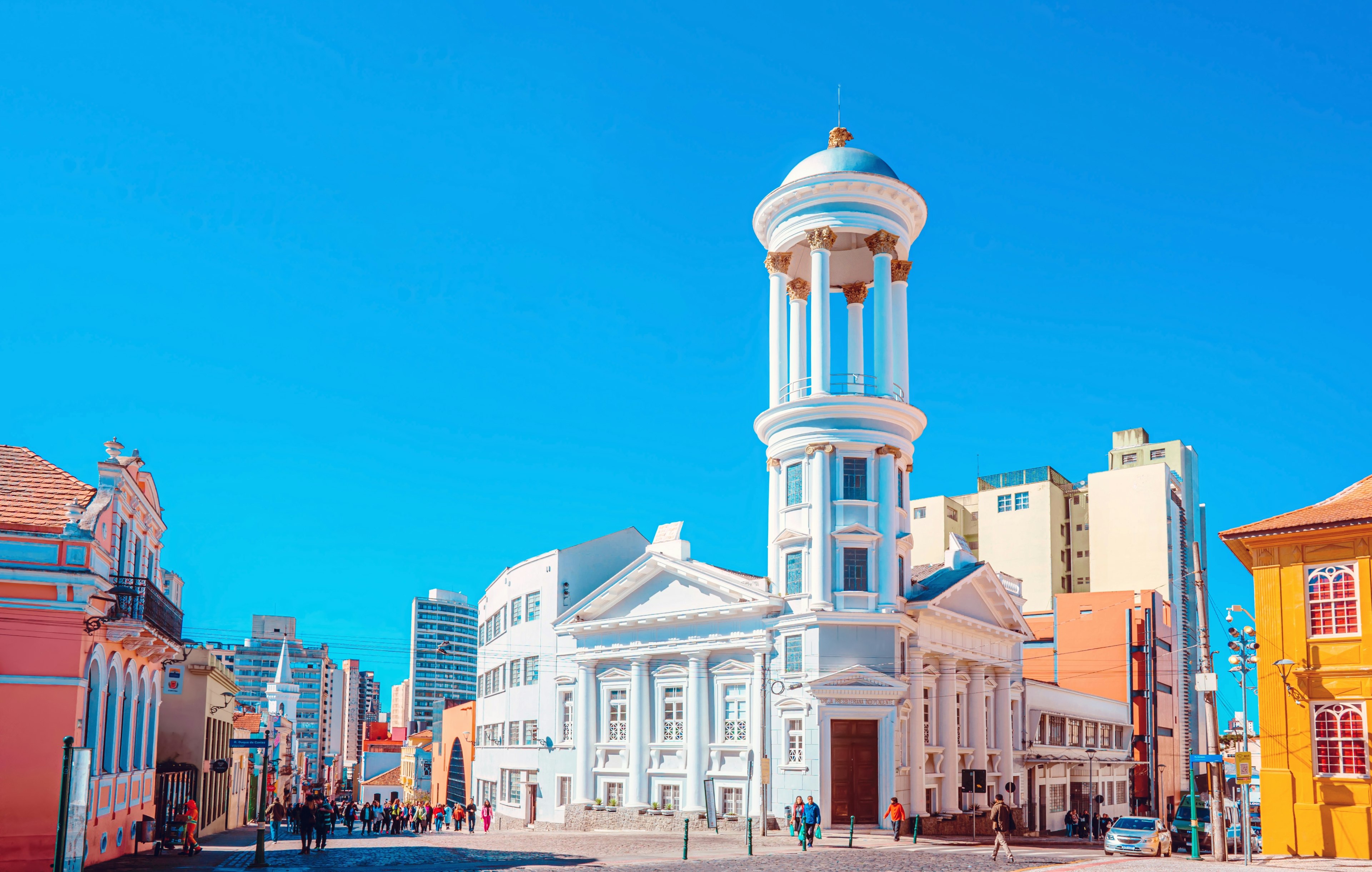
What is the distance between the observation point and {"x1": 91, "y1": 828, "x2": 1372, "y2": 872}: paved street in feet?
90.7

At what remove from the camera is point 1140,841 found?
114ft

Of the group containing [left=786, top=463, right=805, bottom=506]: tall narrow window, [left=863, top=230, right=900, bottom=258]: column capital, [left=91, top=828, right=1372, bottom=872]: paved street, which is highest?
[left=863, top=230, right=900, bottom=258]: column capital

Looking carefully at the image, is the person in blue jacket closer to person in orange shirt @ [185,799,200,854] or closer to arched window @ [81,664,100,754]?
person in orange shirt @ [185,799,200,854]

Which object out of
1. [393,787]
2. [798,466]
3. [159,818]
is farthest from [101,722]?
[393,787]

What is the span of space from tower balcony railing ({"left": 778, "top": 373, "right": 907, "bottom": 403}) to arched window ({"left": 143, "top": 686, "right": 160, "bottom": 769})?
75.2 ft

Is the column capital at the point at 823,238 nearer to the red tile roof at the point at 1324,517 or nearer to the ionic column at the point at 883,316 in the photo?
the ionic column at the point at 883,316

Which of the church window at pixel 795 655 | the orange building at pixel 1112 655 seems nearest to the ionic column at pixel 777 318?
the church window at pixel 795 655

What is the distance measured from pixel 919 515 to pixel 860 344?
200 feet

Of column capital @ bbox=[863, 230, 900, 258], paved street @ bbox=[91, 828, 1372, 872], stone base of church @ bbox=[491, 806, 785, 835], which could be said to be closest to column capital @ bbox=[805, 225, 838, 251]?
column capital @ bbox=[863, 230, 900, 258]

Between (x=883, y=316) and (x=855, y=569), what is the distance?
9.39 m

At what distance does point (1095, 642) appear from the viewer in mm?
76375

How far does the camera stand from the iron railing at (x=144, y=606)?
997 inches

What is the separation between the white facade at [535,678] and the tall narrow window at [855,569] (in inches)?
599

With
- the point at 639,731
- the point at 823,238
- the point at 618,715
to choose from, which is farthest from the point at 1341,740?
the point at 618,715
